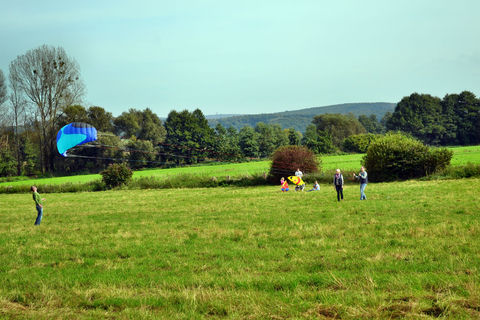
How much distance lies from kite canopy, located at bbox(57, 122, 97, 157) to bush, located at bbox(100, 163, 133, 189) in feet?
74.2

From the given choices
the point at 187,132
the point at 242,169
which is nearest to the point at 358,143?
the point at 187,132

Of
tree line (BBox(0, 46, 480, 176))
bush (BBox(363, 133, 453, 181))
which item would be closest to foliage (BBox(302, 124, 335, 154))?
tree line (BBox(0, 46, 480, 176))

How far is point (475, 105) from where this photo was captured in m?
89.4

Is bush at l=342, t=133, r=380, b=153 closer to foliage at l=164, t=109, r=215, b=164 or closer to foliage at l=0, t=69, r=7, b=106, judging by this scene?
foliage at l=164, t=109, r=215, b=164

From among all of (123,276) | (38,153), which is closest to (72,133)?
(123,276)

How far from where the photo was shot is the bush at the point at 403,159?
33750 millimetres

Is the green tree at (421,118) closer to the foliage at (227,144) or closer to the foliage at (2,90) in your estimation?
the foliage at (227,144)

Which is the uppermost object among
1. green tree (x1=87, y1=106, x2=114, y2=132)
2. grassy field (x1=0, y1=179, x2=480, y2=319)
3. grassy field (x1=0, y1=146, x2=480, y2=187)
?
green tree (x1=87, y1=106, x2=114, y2=132)

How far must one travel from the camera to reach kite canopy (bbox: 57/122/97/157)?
18892mm

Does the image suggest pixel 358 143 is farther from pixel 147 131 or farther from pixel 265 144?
pixel 147 131

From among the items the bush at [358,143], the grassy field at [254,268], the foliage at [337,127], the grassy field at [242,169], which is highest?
the foliage at [337,127]

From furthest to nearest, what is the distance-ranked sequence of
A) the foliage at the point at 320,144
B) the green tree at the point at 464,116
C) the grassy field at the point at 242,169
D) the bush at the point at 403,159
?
1. the green tree at the point at 464,116
2. the foliage at the point at 320,144
3. the grassy field at the point at 242,169
4. the bush at the point at 403,159

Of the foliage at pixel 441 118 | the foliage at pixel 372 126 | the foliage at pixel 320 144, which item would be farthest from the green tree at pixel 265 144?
the foliage at pixel 372 126

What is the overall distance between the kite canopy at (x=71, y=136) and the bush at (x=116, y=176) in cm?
2262
